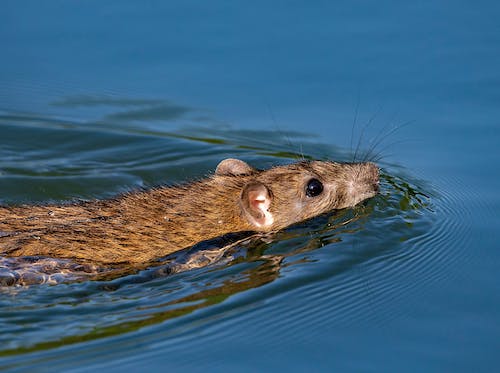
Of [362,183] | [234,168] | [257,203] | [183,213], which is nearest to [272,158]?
[234,168]

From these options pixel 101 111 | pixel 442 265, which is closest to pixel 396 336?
pixel 442 265

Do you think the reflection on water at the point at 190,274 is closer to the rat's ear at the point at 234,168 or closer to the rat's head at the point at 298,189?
the rat's head at the point at 298,189

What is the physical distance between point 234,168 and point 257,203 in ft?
2.38

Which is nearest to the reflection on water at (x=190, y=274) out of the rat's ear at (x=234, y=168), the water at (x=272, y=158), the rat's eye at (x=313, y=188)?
the water at (x=272, y=158)

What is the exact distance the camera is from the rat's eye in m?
10.1

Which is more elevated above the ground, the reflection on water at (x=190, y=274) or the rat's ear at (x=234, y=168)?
the rat's ear at (x=234, y=168)

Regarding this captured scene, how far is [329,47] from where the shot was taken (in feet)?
42.8

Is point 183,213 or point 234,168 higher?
point 234,168

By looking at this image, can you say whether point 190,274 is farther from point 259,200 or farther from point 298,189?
point 298,189

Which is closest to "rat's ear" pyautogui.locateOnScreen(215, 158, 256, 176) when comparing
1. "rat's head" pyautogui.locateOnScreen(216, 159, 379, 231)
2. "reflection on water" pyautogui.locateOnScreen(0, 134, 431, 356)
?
"rat's head" pyautogui.locateOnScreen(216, 159, 379, 231)

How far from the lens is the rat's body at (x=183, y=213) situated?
8961mm

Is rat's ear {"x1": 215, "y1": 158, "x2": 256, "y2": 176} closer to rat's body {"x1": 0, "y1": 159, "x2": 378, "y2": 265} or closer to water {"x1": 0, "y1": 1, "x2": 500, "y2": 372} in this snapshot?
rat's body {"x1": 0, "y1": 159, "x2": 378, "y2": 265}

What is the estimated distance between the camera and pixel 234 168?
10.5 m

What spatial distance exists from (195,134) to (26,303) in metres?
4.36
